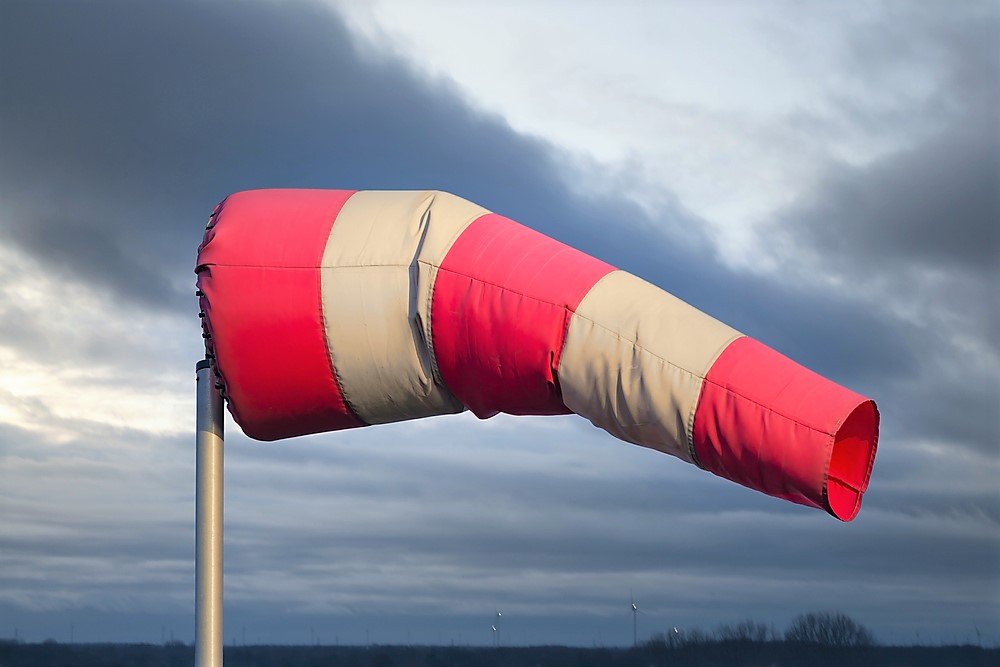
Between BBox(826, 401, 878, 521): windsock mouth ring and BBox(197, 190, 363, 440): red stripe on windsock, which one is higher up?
BBox(197, 190, 363, 440): red stripe on windsock

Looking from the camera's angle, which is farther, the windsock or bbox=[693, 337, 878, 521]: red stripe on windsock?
the windsock

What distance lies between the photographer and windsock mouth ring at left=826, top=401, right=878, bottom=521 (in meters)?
6.00

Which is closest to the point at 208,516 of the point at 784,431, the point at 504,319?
the point at 504,319

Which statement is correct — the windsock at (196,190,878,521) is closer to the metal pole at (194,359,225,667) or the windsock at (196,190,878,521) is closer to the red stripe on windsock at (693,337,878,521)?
the red stripe on windsock at (693,337,878,521)

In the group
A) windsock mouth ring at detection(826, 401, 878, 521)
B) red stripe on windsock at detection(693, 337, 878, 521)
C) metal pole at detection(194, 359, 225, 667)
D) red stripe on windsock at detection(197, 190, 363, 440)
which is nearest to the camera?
red stripe on windsock at detection(693, 337, 878, 521)

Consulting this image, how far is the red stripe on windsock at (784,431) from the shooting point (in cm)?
587

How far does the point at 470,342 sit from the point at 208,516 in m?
1.86

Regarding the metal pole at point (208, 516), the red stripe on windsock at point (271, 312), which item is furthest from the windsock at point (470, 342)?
the metal pole at point (208, 516)

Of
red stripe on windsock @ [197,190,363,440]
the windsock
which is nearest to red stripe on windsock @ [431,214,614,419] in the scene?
the windsock

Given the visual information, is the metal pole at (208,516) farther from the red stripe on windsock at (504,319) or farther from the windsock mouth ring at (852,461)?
the windsock mouth ring at (852,461)

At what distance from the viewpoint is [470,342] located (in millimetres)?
6363

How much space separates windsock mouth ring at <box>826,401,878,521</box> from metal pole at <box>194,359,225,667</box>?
329cm

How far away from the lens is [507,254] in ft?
21.5

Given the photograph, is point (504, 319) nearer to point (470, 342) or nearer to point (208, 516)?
point (470, 342)
